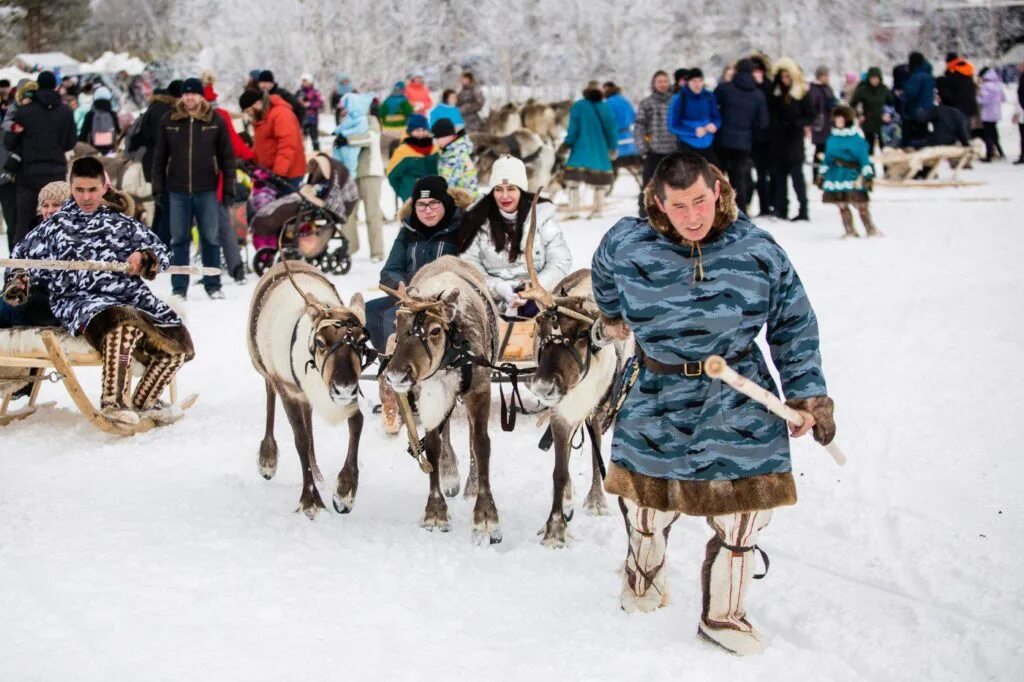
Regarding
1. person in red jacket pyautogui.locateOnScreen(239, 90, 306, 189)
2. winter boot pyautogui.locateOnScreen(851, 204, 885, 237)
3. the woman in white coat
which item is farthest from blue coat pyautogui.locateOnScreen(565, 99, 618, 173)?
the woman in white coat

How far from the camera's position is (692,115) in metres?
13.8

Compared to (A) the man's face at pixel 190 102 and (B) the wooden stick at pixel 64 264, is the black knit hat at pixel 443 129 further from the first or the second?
(B) the wooden stick at pixel 64 264

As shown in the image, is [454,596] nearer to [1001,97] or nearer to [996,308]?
[996,308]

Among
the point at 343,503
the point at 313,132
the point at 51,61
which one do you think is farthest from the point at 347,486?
the point at 51,61

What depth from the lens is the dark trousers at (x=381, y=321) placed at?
280 inches

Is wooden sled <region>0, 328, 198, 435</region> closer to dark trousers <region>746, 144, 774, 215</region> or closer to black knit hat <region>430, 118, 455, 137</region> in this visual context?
black knit hat <region>430, 118, 455, 137</region>

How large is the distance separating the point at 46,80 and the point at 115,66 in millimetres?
24751

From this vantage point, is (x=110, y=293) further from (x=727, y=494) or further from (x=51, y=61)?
(x=51, y=61)

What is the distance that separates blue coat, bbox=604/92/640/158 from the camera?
1789 cm

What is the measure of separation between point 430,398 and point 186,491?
153 centimetres

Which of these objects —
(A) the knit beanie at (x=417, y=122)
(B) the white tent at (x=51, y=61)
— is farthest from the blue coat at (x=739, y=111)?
(B) the white tent at (x=51, y=61)

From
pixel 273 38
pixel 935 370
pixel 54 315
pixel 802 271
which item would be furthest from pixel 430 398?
pixel 273 38

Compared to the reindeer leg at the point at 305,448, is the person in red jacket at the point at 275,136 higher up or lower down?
higher up

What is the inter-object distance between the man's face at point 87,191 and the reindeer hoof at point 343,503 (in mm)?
2707
